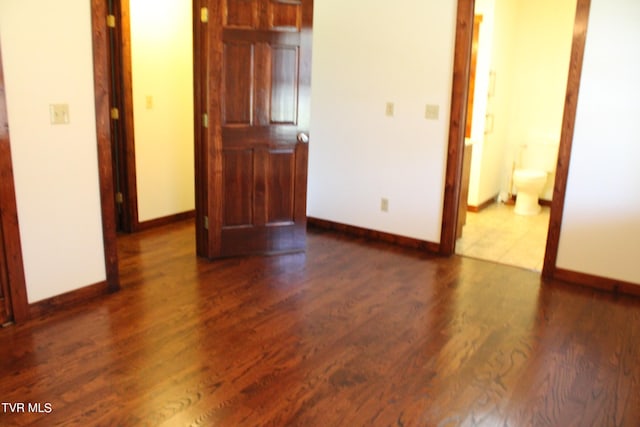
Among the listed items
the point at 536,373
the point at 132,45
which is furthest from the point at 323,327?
the point at 132,45

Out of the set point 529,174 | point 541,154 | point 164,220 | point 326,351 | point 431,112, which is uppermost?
point 431,112

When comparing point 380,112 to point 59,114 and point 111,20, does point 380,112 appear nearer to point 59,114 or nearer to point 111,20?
point 111,20

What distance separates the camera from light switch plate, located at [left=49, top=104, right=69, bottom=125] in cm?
292

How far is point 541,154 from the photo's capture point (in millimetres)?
6027

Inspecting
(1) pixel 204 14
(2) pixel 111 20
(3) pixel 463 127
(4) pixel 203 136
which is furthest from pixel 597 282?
(2) pixel 111 20

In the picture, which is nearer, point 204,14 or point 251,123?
point 204,14

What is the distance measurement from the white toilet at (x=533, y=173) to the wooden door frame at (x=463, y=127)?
1.81 metres

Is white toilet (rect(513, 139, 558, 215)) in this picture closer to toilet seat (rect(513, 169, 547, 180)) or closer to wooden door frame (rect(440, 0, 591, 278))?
toilet seat (rect(513, 169, 547, 180))

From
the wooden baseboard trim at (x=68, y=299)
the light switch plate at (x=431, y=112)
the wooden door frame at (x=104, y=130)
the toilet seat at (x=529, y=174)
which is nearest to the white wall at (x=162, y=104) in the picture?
the wooden door frame at (x=104, y=130)

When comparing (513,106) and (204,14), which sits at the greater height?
(204,14)

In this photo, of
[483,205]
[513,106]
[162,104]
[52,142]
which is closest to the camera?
[52,142]

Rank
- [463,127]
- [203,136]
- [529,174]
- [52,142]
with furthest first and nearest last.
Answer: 1. [529,174]
2. [463,127]
3. [203,136]
4. [52,142]

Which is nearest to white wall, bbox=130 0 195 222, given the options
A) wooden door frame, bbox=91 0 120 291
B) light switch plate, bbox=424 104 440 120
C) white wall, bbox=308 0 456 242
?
white wall, bbox=308 0 456 242

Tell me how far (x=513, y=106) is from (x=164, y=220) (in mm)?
4071
